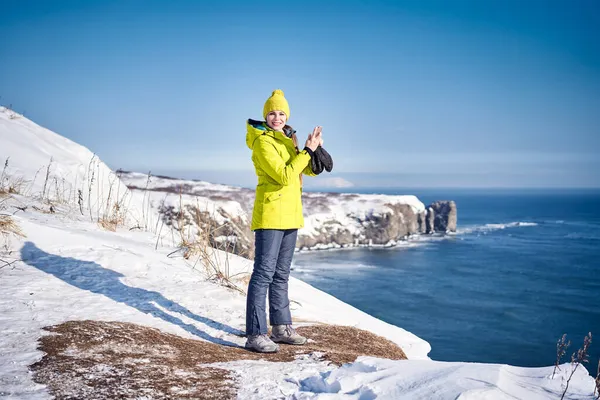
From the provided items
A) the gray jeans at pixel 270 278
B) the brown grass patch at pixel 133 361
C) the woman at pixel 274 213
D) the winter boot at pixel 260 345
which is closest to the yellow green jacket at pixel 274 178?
the woman at pixel 274 213

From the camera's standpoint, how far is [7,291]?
3.14m

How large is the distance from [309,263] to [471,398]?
29.3 metres

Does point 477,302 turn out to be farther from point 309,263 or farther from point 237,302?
point 237,302

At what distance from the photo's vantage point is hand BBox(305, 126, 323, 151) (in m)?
3.15

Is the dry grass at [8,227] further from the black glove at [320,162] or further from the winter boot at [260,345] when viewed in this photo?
the black glove at [320,162]

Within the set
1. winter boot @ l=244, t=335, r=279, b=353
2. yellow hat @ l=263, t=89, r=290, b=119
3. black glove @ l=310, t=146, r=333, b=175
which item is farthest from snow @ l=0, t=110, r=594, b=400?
yellow hat @ l=263, t=89, r=290, b=119

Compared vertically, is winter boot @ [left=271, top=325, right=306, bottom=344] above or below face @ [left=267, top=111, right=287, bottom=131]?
below

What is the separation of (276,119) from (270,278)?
125cm

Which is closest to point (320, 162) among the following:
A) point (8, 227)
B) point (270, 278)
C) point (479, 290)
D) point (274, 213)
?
point (274, 213)

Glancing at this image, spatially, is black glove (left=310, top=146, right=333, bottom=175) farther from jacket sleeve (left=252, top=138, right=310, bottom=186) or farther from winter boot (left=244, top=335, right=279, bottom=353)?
winter boot (left=244, top=335, right=279, bottom=353)

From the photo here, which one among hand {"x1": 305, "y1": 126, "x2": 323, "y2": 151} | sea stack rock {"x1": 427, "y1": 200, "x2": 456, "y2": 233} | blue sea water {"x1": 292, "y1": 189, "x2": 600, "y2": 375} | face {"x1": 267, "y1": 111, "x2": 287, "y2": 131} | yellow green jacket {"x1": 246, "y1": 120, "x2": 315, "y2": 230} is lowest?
blue sea water {"x1": 292, "y1": 189, "x2": 600, "y2": 375}

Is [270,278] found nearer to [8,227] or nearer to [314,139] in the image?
[314,139]

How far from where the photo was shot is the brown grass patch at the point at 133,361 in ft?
6.46

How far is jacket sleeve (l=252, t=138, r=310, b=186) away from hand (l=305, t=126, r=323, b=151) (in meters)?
0.08
